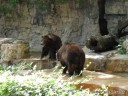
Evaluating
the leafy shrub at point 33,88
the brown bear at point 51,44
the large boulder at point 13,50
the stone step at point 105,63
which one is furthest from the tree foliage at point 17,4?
the leafy shrub at point 33,88

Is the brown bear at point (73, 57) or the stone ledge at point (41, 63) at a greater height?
the brown bear at point (73, 57)

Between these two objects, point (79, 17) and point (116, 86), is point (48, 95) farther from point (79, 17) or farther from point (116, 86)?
point (79, 17)

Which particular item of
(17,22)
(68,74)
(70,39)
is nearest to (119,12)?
(70,39)

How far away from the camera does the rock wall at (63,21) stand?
14727mm

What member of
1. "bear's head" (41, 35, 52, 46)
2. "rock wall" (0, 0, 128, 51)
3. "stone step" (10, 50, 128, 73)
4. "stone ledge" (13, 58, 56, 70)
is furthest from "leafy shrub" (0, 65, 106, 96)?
"rock wall" (0, 0, 128, 51)

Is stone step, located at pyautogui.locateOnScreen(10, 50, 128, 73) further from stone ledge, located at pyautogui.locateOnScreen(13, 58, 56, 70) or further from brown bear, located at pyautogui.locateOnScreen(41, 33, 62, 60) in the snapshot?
brown bear, located at pyautogui.locateOnScreen(41, 33, 62, 60)

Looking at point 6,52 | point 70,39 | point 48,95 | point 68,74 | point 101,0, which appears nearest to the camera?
point 48,95

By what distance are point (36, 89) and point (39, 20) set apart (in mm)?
11959

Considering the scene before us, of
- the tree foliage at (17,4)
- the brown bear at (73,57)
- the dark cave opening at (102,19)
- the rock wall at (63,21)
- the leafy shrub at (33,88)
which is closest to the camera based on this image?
the leafy shrub at (33,88)

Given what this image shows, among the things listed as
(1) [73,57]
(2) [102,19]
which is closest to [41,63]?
(1) [73,57]

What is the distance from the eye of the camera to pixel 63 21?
50.4 feet

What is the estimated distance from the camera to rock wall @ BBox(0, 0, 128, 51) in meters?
14.7

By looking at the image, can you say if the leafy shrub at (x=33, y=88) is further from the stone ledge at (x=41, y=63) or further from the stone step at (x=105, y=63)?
the stone step at (x=105, y=63)

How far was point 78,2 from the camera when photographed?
14969mm
